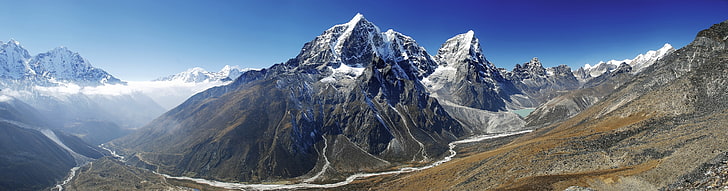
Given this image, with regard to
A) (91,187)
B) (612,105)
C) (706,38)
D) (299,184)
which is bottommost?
(299,184)

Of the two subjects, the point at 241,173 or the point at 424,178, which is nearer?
the point at 424,178

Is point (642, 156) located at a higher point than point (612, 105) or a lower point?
lower

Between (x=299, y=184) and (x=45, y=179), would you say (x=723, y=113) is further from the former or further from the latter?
(x=45, y=179)

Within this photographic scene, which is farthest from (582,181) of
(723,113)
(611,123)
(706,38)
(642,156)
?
(706,38)

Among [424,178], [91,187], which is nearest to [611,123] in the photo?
[424,178]

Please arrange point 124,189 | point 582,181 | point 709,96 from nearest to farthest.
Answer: point 582,181
point 709,96
point 124,189

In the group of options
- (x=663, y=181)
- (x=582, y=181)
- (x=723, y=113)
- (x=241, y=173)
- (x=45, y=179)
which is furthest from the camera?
(x=241, y=173)
